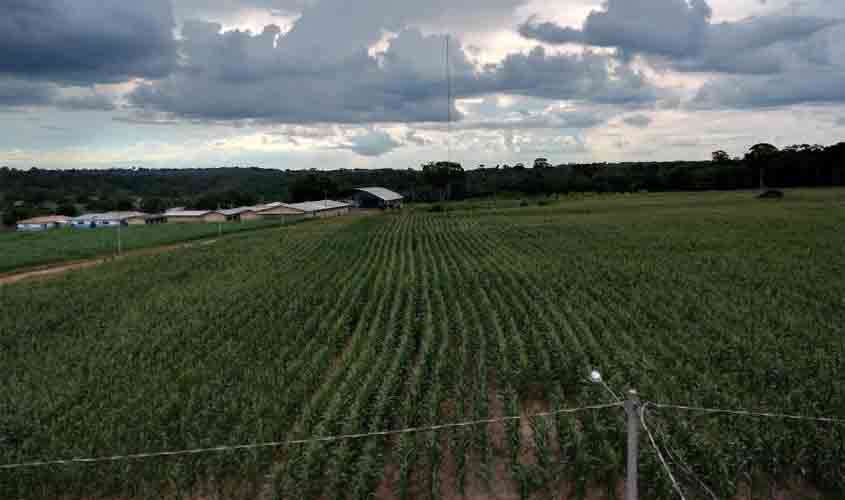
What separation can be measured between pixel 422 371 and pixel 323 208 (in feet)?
298

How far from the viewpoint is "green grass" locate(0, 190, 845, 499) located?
374 inches

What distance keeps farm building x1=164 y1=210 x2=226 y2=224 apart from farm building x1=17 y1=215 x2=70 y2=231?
16.4 metres

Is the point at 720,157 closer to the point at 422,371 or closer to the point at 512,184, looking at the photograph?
the point at 512,184

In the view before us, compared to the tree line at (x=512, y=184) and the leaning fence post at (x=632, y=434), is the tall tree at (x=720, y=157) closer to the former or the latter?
the tree line at (x=512, y=184)

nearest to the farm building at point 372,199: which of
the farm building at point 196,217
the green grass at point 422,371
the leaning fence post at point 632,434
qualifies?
the farm building at point 196,217

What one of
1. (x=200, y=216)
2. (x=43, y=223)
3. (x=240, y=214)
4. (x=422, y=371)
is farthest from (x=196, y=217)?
(x=422, y=371)

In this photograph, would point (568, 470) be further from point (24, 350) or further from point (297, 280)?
point (297, 280)

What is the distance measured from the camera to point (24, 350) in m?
17.8

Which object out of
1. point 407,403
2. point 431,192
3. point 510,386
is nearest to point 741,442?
point 510,386

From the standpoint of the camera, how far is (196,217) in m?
100

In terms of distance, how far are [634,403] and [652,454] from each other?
368cm

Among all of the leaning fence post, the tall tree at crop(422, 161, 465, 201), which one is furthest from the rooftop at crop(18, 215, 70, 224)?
the leaning fence post

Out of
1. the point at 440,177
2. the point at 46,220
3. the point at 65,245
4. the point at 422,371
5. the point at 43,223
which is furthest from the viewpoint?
the point at 440,177

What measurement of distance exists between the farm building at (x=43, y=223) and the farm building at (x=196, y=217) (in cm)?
1638
